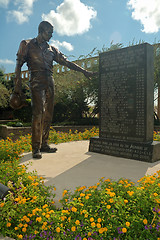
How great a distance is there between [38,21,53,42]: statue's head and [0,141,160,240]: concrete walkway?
2893mm

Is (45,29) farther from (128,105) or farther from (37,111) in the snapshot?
(128,105)

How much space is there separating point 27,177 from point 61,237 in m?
1.32

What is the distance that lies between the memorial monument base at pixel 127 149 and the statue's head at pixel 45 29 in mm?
2887

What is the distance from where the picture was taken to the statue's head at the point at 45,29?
4797 mm

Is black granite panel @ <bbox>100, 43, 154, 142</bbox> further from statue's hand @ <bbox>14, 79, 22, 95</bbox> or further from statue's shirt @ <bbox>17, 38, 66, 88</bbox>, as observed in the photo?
statue's hand @ <bbox>14, 79, 22, 95</bbox>

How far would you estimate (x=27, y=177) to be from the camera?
3.10 m

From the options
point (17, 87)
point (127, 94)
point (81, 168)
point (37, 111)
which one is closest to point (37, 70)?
point (17, 87)

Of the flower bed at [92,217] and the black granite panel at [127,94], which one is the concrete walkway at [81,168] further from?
the black granite panel at [127,94]

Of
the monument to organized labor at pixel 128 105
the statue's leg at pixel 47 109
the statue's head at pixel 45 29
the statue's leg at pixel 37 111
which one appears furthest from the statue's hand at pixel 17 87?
the monument to organized labor at pixel 128 105

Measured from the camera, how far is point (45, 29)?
4812 mm

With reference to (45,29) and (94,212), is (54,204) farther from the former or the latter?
(45,29)

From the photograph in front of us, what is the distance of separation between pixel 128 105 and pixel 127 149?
108 centimetres

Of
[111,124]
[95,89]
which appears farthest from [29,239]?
[95,89]

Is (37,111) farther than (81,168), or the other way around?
(37,111)
